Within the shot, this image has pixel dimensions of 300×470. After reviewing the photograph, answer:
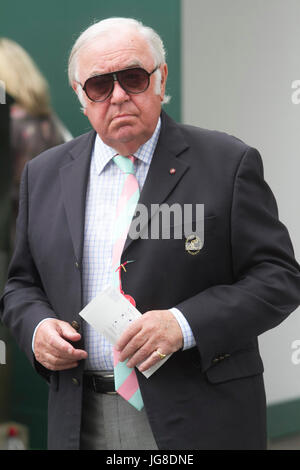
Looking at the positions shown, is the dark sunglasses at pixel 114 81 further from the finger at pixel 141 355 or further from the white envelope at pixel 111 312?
the finger at pixel 141 355

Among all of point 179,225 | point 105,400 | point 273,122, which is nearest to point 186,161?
point 179,225

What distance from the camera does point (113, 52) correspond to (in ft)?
6.36

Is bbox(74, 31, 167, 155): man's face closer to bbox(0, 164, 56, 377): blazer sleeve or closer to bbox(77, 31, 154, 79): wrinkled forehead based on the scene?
bbox(77, 31, 154, 79): wrinkled forehead

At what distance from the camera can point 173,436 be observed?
1.81 m

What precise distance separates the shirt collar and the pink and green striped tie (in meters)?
0.03

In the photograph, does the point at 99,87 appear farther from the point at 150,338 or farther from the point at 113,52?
the point at 150,338

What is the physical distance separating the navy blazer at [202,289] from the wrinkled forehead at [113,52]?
0.85 ft

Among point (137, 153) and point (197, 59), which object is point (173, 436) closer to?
point (137, 153)

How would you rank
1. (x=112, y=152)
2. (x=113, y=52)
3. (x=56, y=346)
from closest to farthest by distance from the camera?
(x=56, y=346) → (x=113, y=52) → (x=112, y=152)

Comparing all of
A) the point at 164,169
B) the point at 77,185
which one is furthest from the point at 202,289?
the point at 77,185

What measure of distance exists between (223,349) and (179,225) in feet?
1.28

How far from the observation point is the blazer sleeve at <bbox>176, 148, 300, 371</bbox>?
1.80m

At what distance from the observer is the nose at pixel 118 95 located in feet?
6.33

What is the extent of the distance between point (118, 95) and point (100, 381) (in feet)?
2.92
